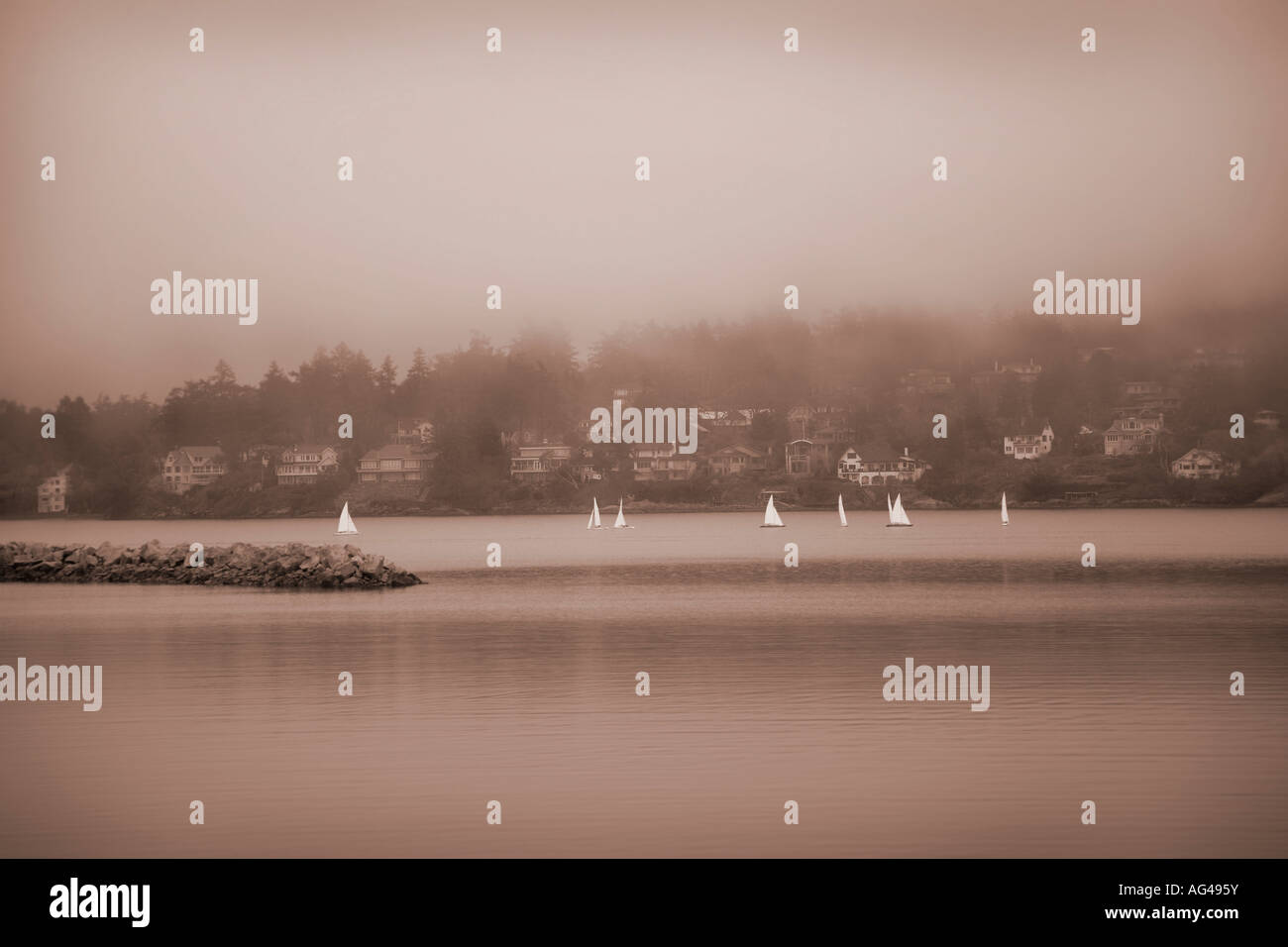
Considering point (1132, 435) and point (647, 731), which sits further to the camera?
point (1132, 435)

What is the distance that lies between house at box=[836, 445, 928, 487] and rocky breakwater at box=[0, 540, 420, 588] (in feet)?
335

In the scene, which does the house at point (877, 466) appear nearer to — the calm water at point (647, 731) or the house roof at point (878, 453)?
the house roof at point (878, 453)

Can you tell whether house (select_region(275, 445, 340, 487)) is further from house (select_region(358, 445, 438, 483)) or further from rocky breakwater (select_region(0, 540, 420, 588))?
rocky breakwater (select_region(0, 540, 420, 588))

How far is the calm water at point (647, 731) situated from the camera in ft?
32.3

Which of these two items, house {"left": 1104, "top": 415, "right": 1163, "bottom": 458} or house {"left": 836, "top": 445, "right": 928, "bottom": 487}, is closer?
house {"left": 836, "top": 445, "right": 928, "bottom": 487}

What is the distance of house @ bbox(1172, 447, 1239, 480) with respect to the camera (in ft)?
435

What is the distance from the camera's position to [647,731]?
13531 mm

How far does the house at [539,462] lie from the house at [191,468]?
2827 cm

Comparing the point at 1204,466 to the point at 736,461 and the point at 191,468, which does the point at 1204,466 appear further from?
the point at 191,468

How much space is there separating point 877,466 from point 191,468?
6700 centimetres

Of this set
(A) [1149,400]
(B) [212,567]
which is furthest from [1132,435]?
(B) [212,567]

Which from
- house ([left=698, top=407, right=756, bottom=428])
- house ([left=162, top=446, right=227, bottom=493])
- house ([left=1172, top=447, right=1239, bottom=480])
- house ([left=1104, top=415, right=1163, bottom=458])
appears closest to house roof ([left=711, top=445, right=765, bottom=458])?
house ([left=698, top=407, right=756, bottom=428])

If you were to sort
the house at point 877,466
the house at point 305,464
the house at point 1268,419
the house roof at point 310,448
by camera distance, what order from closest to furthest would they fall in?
the house at point 305,464 < the house roof at point 310,448 < the house at point 877,466 < the house at point 1268,419

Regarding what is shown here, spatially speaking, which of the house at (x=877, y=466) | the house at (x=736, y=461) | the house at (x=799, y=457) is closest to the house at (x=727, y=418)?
the house at (x=736, y=461)
